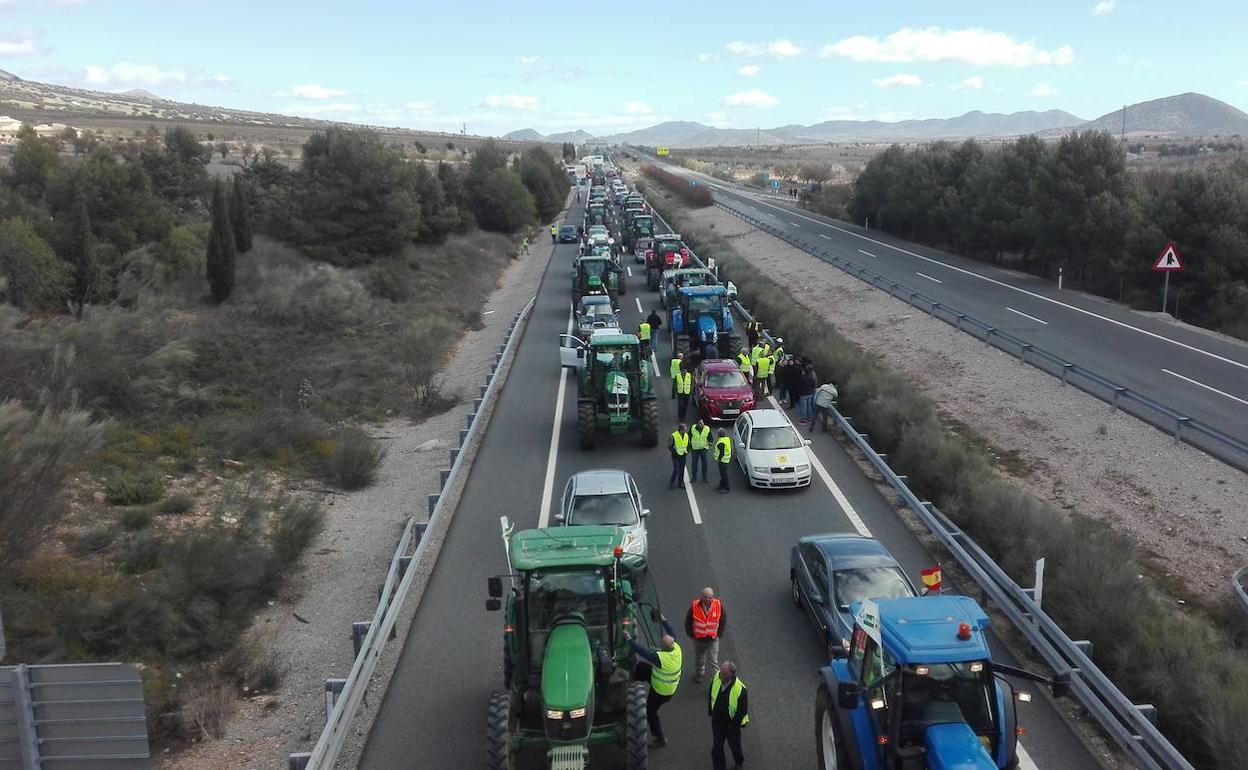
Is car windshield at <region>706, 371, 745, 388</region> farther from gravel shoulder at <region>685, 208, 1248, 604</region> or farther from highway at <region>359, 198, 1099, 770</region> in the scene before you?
gravel shoulder at <region>685, 208, 1248, 604</region>

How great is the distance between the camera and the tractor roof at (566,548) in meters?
9.70

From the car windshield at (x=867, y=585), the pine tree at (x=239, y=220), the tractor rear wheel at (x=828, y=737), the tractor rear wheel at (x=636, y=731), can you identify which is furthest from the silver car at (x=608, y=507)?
the pine tree at (x=239, y=220)

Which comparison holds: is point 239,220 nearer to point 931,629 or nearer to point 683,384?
point 683,384

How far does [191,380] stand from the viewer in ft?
83.0

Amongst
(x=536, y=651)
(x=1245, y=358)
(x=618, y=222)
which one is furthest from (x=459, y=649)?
(x=618, y=222)

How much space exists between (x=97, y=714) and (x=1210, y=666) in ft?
34.5

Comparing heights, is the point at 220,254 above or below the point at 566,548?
above

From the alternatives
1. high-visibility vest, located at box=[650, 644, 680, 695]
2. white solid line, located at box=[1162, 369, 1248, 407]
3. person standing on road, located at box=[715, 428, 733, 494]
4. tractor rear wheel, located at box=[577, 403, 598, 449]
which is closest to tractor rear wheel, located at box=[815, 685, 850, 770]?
high-visibility vest, located at box=[650, 644, 680, 695]

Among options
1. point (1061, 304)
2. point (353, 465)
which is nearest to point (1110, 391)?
point (1061, 304)

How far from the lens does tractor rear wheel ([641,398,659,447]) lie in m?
22.3

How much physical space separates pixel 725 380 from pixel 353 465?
30.4 ft

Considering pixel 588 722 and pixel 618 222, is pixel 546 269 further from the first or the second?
pixel 588 722

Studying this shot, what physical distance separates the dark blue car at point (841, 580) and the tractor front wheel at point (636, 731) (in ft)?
10.7

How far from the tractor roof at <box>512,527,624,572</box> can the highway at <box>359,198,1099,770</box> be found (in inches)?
81.6
